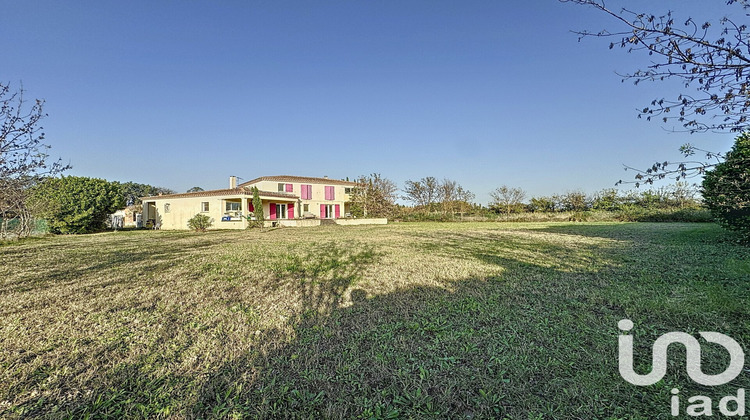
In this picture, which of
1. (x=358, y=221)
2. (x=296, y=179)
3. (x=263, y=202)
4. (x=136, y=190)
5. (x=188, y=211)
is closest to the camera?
(x=188, y=211)

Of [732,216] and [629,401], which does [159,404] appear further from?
[732,216]

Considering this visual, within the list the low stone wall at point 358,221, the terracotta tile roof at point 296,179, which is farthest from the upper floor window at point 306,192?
the low stone wall at point 358,221

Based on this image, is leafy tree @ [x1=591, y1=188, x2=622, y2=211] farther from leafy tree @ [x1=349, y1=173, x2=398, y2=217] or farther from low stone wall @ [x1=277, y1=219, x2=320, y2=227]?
low stone wall @ [x1=277, y1=219, x2=320, y2=227]

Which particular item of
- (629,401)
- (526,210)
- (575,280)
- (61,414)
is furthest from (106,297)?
(526,210)

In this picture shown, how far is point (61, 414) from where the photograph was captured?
5.56 ft

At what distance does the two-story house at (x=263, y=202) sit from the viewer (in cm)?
2081

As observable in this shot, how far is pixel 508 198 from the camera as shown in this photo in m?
30.5

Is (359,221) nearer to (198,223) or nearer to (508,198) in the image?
(198,223)

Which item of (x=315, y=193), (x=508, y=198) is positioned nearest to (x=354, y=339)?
(x=315, y=193)

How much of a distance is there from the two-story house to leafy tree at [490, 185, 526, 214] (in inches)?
611

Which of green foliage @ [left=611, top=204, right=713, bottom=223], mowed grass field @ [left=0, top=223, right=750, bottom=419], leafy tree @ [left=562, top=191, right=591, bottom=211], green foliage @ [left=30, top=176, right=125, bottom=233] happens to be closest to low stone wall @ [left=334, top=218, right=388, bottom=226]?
green foliage @ [left=30, top=176, right=125, bottom=233]

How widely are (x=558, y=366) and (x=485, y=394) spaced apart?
0.70 metres

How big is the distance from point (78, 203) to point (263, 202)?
35.4 feet

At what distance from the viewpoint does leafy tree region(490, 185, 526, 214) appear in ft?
99.5
